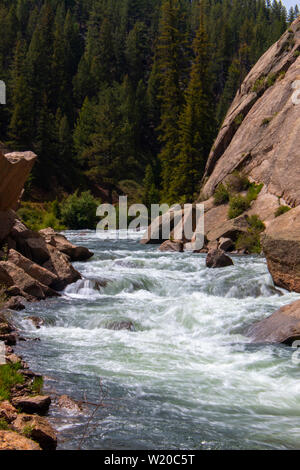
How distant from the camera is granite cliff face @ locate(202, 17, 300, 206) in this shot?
2423cm

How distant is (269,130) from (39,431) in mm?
25539

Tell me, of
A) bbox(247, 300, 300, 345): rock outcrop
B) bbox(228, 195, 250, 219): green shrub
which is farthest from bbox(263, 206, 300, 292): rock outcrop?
bbox(228, 195, 250, 219): green shrub

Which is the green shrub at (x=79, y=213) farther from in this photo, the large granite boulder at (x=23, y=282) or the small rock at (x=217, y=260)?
the large granite boulder at (x=23, y=282)

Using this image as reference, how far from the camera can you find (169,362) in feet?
30.2

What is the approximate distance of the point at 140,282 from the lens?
16000 mm

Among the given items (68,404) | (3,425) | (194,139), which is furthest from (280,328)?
(194,139)

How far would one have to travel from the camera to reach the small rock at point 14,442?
16.7ft

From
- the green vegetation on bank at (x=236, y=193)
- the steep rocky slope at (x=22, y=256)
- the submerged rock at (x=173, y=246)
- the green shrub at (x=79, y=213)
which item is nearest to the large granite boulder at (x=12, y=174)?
the steep rocky slope at (x=22, y=256)

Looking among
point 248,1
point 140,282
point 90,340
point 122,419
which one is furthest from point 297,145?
point 248,1

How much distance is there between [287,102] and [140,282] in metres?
16.9

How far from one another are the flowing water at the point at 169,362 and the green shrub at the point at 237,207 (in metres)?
8.88

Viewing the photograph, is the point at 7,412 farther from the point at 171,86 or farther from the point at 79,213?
the point at 171,86

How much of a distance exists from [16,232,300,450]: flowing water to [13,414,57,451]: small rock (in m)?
0.24

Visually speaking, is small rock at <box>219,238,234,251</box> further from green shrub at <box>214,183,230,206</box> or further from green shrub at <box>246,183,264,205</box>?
green shrub at <box>214,183,230,206</box>
